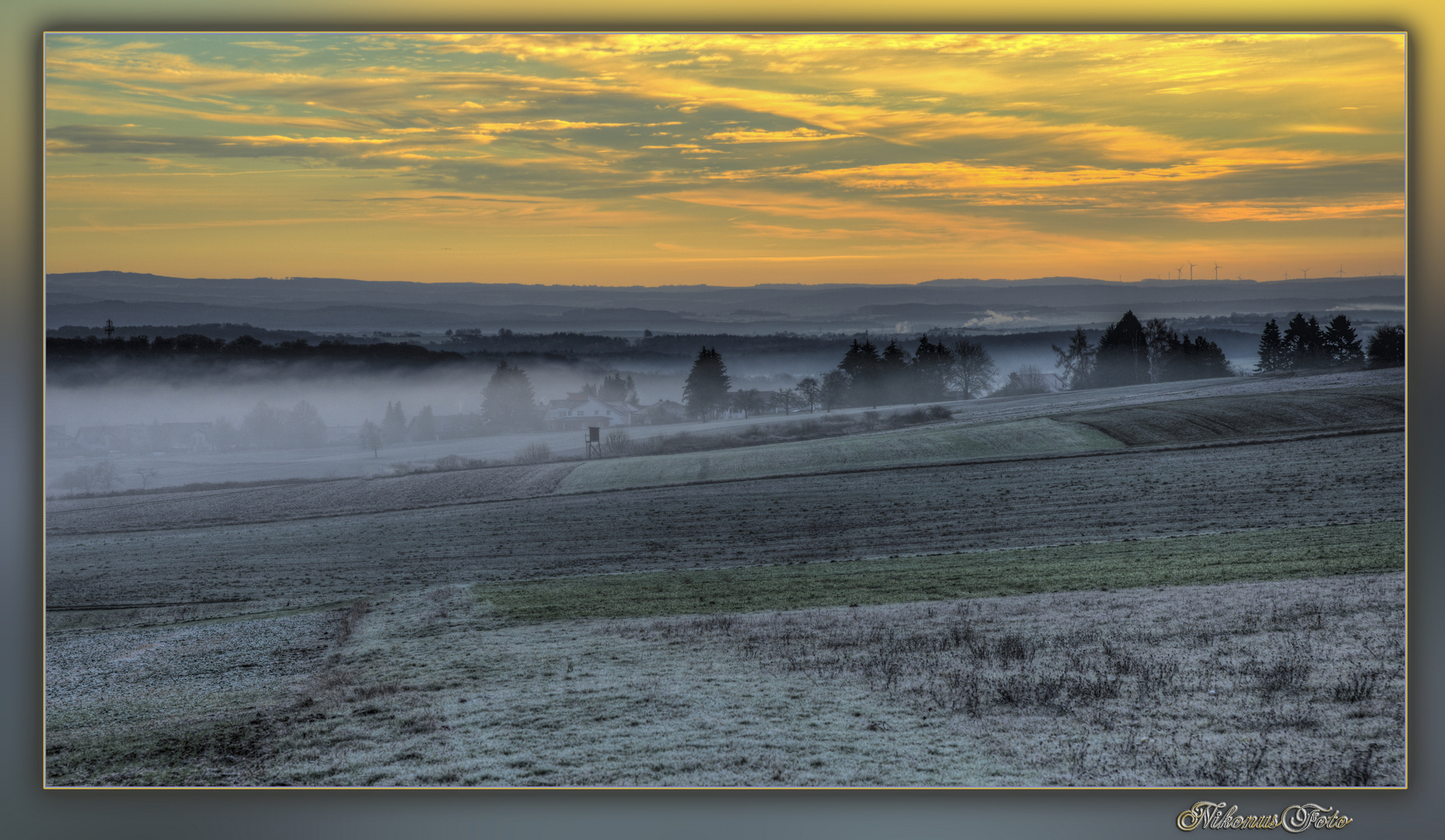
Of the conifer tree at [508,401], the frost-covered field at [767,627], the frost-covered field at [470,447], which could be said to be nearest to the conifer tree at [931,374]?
the frost-covered field at [470,447]

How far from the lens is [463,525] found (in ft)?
36.9

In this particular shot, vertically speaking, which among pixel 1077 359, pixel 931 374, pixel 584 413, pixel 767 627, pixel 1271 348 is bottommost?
pixel 767 627

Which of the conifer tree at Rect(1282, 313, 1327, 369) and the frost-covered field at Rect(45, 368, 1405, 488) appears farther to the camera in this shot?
the conifer tree at Rect(1282, 313, 1327, 369)

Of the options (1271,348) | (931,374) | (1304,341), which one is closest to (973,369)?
(931,374)

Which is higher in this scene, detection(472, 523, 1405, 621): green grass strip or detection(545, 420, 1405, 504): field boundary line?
detection(545, 420, 1405, 504): field boundary line

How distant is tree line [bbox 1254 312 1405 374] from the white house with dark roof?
264 inches

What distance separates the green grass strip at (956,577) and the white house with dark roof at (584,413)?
2088mm

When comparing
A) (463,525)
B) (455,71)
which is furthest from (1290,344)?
(463,525)

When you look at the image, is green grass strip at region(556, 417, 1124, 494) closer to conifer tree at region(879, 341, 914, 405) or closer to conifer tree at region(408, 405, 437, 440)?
conifer tree at region(879, 341, 914, 405)

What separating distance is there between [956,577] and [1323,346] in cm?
466

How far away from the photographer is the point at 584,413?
978cm

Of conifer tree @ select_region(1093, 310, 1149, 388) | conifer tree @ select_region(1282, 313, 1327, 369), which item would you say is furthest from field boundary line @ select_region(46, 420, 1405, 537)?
conifer tree @ select_region(1093, 310, 1149, 388)

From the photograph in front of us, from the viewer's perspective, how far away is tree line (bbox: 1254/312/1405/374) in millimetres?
7518

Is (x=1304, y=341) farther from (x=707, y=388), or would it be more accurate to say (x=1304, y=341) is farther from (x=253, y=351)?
(x=253, y=351)
